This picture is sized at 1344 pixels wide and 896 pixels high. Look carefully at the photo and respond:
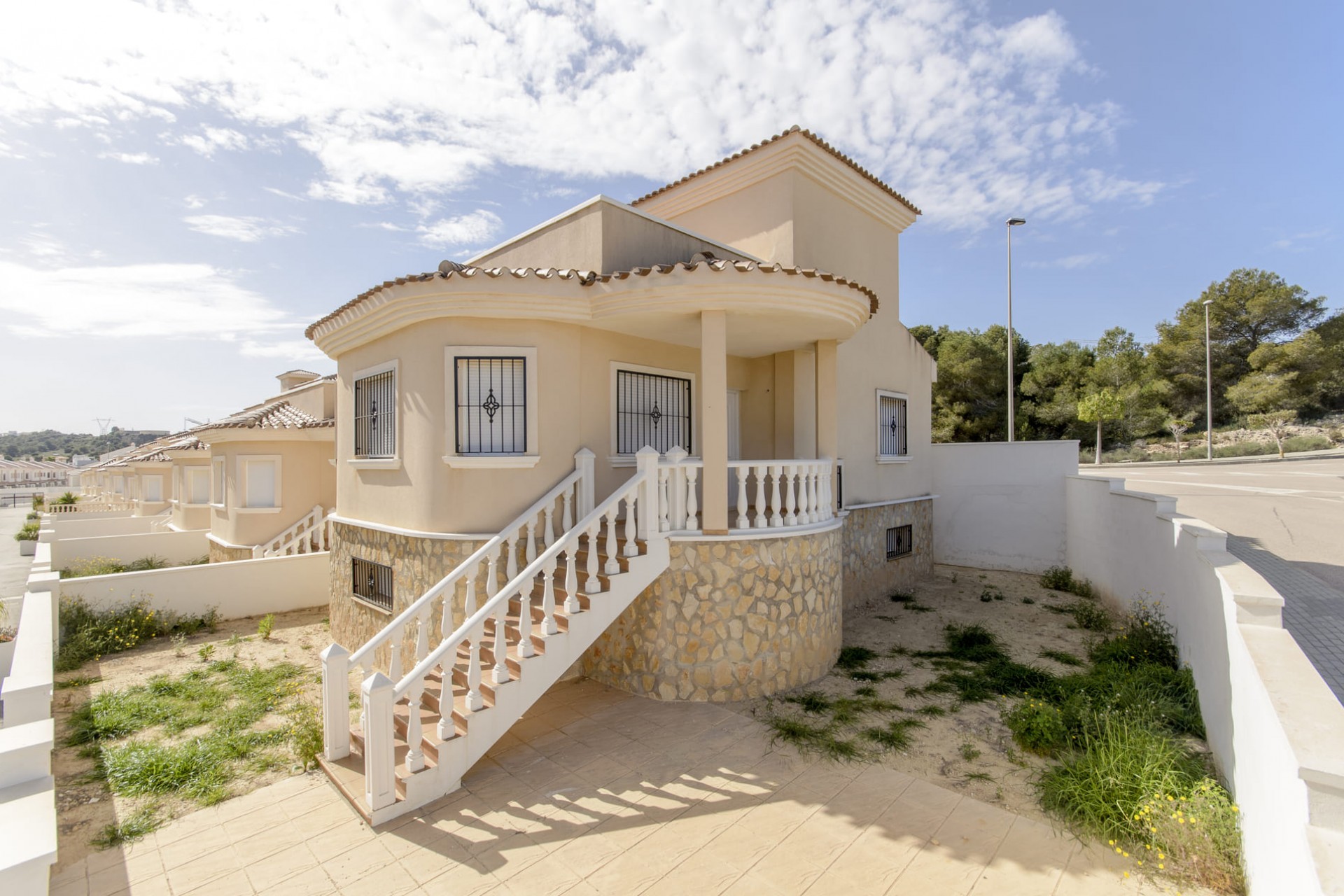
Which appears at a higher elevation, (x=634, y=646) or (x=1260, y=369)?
(x=1260, y=369)

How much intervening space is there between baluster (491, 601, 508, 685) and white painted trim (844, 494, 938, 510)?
6.87 metres

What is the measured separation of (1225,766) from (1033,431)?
35.8 metres

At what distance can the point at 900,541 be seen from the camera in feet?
40.1

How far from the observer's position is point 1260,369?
3547 centimetres

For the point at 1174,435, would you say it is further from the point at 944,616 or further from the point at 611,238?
the point at 611,238

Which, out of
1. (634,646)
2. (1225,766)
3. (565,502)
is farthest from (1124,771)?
(565,502)

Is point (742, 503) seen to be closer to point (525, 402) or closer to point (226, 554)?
point (525, 402)

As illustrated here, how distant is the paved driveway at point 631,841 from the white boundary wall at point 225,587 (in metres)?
7.06

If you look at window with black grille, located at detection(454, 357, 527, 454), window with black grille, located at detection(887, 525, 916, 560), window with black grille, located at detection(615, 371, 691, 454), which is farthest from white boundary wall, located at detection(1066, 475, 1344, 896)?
window with black grille, located at detection(454, 357, 527, 454)

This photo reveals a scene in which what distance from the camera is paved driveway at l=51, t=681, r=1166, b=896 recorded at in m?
3.84

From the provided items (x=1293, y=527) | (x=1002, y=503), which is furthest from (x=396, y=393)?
(x=1293, y=527)

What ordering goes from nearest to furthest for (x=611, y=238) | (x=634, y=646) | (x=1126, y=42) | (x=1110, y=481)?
(x=634, y=646) < (x=611, y=238) < (x=1126, y=42) < (x=1110, y=481)

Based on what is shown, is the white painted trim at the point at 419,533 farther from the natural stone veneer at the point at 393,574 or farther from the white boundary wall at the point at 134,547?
the white boundary wall at the point at 134,547

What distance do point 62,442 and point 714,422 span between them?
6273 inches
